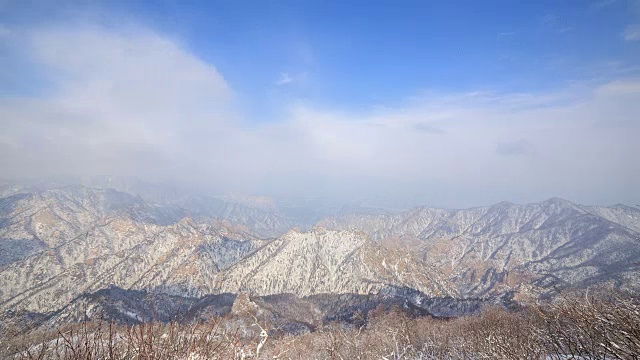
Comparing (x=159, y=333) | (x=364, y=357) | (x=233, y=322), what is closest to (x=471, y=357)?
(x=364, y=357)

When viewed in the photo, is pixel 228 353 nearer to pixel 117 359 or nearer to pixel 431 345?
pixel 117 359

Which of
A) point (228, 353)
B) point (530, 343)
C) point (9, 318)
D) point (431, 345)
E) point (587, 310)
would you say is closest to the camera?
point (228, 353)

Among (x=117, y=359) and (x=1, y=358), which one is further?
(x=1, y=358)

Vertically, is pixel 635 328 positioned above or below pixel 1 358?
above

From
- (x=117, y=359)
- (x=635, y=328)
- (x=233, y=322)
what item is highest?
(x=635, y=328)

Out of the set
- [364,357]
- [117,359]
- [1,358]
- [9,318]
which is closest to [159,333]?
[117,359]

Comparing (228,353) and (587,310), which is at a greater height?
(587,310)

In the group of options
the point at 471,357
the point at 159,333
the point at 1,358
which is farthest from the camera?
the point at 1,358

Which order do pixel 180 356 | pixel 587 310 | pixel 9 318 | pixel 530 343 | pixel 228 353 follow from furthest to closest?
pixel 9 318
pixel 530 343
pixel 587 310
pixel 228 353
pixel 180 356

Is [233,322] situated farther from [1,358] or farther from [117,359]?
[117,359]
